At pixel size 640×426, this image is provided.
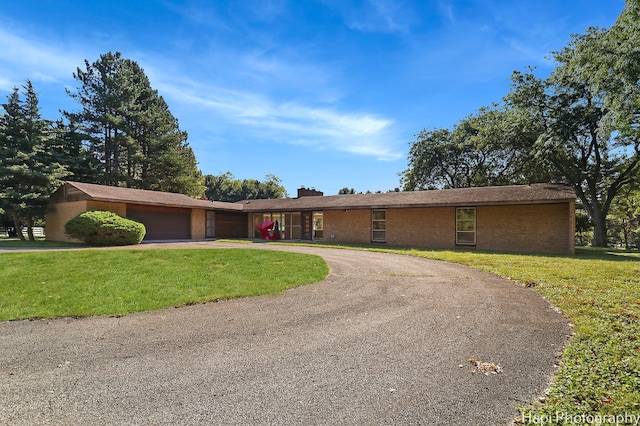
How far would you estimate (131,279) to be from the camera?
7543 mm

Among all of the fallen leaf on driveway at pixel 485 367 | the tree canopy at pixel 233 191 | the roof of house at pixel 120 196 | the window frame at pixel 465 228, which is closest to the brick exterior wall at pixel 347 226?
the window frame at pixel 465 228

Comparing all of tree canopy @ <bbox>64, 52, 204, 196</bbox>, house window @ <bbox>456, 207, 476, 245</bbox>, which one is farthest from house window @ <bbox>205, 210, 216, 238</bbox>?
house window @ <bbox>456, 207, 476, 245</bbox>

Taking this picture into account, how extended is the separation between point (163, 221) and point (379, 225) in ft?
46.4

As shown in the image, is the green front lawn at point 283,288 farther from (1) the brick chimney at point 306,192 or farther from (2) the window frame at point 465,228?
(1) the brick chimney at point 306,192

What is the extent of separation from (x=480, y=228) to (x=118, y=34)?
701 inches

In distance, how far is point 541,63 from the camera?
22.2 m

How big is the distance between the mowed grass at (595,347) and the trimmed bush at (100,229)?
57.0ft

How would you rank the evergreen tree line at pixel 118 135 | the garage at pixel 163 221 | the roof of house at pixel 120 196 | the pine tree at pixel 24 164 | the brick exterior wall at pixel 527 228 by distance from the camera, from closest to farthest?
1. the brick exterior wall at pixel 527 228
2. the roof of house at pixel 120 196
3. the pine tree at pixel 24 164
4. the garage at pixel 163 221
5. the evergreen tree line at pixel 118 135

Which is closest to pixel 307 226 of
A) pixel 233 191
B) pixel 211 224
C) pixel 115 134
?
pixel 211 224

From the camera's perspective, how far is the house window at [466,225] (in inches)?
691

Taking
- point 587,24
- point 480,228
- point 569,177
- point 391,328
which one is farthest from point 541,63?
point 391,328

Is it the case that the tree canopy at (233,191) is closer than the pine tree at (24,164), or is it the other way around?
the pine tree at (24,164)

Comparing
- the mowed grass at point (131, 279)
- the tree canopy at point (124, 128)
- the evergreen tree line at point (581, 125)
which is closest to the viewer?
the mowed grass at point (131, 279)

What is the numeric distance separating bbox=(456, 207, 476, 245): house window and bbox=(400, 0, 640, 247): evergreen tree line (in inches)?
254
